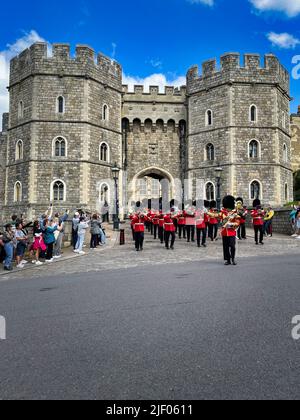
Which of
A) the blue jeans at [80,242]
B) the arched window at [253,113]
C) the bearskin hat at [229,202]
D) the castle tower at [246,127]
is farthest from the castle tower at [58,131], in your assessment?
the bearskin hat at [229,202]

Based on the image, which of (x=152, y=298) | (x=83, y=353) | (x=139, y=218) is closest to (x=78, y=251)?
(x=139, y=218)

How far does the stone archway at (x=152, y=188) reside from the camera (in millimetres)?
32125

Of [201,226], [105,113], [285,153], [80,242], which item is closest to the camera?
[80,242]

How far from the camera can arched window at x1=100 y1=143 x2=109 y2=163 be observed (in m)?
28.5

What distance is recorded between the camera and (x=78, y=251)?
13.9m

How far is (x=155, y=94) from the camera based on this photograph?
32062 mm

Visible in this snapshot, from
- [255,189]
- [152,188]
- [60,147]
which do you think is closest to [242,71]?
[255,189]

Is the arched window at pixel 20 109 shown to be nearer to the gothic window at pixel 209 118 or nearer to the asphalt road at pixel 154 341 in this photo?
the gothic window at pixel 209 118

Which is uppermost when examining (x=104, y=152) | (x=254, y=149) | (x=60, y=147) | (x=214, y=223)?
(x=254, y=149)

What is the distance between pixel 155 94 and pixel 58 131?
9.92m

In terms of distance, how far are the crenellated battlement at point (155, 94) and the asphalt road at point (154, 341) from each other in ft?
90.1

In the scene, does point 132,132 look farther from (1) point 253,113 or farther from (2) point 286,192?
(2) point 286,192

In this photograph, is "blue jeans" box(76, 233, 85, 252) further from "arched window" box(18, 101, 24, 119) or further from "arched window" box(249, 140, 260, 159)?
"arched window" box(249, 140, 260, 159)
